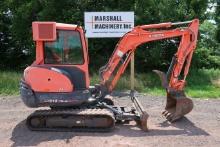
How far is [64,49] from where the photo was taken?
9.86 metres

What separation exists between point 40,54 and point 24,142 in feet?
6.32

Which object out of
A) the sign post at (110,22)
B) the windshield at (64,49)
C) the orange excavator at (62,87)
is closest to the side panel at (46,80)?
the orange excavator at (62,87)

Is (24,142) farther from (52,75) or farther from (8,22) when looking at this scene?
(8,22)

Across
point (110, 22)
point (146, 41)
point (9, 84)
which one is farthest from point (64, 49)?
point (9, 84)

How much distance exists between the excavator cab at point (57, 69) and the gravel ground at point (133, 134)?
2.42ft

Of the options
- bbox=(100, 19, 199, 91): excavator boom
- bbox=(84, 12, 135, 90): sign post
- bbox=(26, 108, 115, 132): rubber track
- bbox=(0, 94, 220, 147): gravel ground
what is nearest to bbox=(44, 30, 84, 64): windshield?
bbox=(100, 19, 199, 91): excavator boom

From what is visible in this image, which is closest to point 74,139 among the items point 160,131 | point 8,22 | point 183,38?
point 160,131

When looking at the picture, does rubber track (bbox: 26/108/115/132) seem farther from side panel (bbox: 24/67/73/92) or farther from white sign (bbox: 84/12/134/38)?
white sign (bbox: 84/12/134/38)

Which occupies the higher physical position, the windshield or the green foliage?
the windshield

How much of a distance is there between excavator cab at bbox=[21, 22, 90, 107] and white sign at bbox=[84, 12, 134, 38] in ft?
12.8

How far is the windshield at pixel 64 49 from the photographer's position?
984 cm

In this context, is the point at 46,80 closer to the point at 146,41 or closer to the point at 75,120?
the point at 75,120

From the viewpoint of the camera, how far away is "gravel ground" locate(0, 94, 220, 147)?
898cm

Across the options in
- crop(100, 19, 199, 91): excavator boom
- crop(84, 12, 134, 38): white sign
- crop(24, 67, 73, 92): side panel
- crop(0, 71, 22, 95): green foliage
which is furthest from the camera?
crop(0, 71, 22, 95): green foliage
